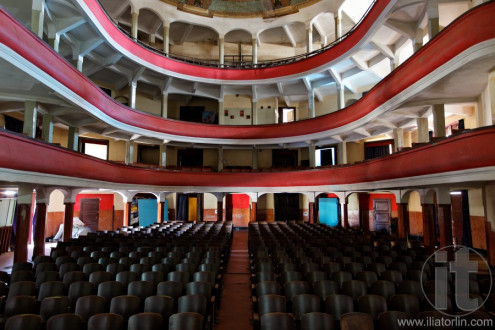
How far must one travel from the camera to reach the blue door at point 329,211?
2141 centimetres

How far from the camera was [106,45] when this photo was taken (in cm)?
1527

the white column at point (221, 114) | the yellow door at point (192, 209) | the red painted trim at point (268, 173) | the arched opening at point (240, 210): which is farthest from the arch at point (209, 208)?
the white column at point (221, 114)

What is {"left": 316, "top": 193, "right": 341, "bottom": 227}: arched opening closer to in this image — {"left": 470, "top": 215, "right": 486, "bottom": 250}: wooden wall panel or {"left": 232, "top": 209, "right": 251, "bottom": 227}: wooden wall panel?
{"left": 232, "top": 209, "right": 251, "bottom": 227}: wooden wall panel

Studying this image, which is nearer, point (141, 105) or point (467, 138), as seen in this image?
point (467, 138)

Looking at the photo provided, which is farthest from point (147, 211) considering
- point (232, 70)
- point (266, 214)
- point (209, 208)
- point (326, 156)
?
point (326, 156)

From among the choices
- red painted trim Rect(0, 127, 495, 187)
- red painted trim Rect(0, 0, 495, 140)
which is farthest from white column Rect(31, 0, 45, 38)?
red painted trim Rect(0, 127, 495, 187)

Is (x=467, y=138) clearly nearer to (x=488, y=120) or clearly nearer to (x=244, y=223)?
(x=488, y=120)

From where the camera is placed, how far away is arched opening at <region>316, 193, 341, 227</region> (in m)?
21.4

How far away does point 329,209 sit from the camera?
21.8m

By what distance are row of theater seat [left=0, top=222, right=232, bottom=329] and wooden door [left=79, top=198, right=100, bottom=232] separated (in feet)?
32.4

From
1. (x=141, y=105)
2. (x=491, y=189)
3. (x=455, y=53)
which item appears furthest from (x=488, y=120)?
(x=141, y=105)

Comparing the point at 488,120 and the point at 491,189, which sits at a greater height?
the point at 488,120

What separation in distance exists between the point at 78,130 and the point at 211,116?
10324 millimetres

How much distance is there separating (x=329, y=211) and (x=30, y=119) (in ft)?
59.5
